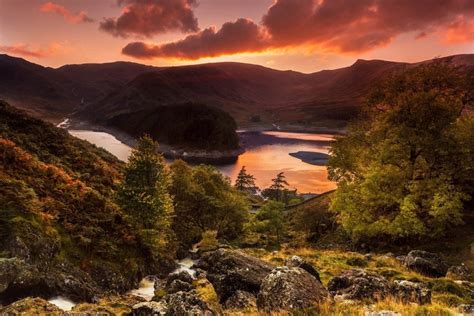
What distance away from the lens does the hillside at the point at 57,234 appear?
23.4 m

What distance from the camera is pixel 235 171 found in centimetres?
17962

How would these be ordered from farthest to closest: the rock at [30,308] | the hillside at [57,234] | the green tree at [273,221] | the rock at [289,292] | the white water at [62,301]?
the green tree at [273,221] → the hillside at [57,234] → the white water at [62,301] → the rock at [30,308] → the rock at [289,292]

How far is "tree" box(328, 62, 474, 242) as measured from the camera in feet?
102

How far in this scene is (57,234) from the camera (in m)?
27.5

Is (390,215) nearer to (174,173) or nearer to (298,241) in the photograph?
(298,241)

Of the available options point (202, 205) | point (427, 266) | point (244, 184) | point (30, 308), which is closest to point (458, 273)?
point (427, 266)

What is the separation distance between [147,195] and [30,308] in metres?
20.5

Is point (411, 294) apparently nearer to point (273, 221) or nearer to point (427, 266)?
point (427, 266)

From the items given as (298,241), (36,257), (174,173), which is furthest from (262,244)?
(36,257)

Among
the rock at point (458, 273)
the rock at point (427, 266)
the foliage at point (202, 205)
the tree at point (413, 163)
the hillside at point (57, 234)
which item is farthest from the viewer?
the foliage at point (202, 205)

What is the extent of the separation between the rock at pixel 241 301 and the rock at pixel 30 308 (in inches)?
271

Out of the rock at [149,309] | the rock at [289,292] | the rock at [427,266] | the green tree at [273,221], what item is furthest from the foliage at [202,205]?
the rock at [289,292]

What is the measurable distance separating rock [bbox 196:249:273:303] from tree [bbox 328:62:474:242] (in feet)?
59.3

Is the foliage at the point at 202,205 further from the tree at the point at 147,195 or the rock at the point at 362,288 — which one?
the rock at the point at 362,288
